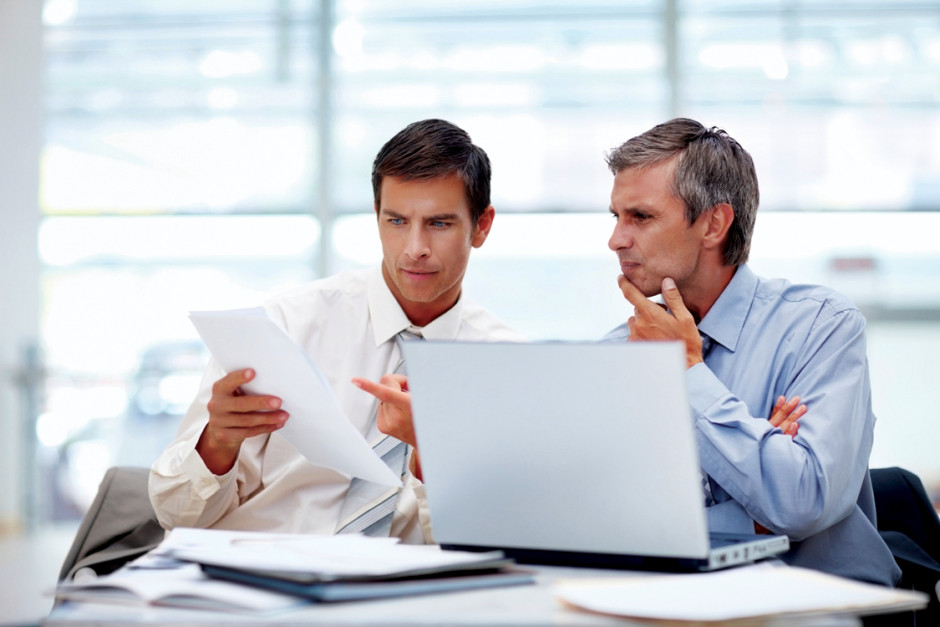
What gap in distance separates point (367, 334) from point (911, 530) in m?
1.06

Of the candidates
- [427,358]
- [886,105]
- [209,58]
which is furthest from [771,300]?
[209,58]

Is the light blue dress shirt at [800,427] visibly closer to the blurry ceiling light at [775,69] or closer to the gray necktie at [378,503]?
the gray necktie at [378,503]

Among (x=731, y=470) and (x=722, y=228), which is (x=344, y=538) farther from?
(x=722, y=228)

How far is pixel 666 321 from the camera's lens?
1611 millimetres

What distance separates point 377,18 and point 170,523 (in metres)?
4.04

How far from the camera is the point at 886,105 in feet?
16.7

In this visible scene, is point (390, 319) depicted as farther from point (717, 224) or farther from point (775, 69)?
point (775, 69)

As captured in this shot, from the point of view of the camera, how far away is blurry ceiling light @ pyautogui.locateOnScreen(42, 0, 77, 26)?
5316 millimetres

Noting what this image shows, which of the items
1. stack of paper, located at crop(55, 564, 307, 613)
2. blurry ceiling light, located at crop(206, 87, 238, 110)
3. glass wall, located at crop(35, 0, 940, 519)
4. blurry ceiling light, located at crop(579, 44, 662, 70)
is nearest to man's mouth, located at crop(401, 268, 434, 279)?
stack of paper, located at crop(55, 564, 307, 613)

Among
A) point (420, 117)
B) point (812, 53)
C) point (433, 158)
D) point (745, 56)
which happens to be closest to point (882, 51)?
point (812, 53)

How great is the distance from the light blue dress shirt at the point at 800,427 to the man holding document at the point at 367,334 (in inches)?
21.4

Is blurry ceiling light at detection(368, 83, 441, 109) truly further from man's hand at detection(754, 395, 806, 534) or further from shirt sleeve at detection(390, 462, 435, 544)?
man's hand at detection(754, 395, 806, 534)

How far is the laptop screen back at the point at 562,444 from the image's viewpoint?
3.03 feet

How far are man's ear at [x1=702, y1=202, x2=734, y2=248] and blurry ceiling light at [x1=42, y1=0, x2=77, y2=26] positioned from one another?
4.67 m
